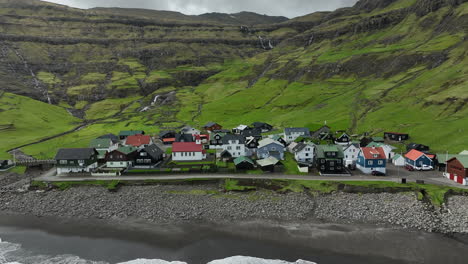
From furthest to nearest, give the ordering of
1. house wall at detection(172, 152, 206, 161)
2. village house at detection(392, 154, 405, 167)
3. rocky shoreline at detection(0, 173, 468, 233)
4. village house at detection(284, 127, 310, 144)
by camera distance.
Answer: village house at detection(284, 127, 310, 144) < house wall at detection(172, 152, 206, 161) < village house at detection(392, 154, 405, 167) < rocky shoreline at detection(0, 173, 468, 233)

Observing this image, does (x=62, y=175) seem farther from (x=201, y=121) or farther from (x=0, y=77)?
Result: (x=0, y=77)

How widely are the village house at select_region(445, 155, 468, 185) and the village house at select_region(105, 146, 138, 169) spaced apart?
74390mm

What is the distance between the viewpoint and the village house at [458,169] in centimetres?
5439

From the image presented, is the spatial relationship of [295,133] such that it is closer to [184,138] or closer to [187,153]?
[184,138]

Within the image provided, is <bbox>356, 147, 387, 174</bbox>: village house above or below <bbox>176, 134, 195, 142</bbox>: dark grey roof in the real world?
below

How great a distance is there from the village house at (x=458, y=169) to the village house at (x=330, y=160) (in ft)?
71.3

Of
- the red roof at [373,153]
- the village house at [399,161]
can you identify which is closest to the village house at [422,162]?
the village house at [399,161]

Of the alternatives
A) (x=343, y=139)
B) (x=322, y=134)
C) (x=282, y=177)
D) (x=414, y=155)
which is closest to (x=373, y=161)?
(x=414, y=155)

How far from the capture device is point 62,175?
67750 mm

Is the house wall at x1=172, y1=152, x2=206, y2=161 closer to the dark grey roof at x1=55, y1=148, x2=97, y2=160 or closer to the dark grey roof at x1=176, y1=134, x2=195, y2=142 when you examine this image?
the dark grey roof at x1=176, y1=134, x2=195, y2=142

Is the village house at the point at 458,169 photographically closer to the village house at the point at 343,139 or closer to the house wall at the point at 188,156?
Answer: the village house at the point at 343,139

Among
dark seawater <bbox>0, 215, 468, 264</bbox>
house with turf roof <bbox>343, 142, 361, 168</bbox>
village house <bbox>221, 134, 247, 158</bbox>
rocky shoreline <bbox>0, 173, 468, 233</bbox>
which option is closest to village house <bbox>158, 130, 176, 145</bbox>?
village house <bbox>221, 134, 247, 158</bbox>

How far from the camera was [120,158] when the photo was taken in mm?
72688

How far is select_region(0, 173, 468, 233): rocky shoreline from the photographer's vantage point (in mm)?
45125
